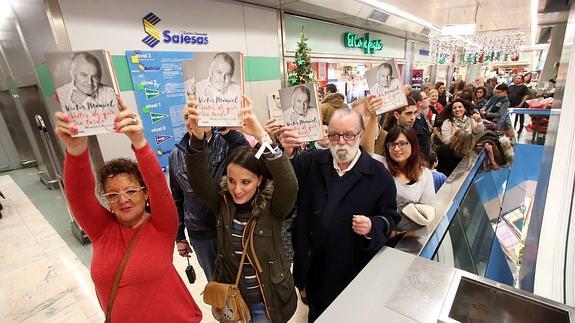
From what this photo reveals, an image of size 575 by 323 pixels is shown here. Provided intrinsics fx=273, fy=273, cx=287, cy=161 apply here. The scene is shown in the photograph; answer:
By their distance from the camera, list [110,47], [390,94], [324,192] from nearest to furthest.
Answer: [324,192] < [390,94] < [110,47]

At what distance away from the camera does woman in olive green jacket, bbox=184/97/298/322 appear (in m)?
1.28

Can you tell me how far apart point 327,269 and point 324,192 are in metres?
0.45

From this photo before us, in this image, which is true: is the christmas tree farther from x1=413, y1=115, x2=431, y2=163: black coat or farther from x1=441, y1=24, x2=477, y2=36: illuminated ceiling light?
x1=441, y1=24, x2=477, y2=36: illuminated ceiling light

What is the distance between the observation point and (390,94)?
1.79 m

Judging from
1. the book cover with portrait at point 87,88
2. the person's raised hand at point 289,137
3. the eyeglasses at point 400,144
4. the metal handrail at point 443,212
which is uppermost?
the book cover with portrait at point 87,88

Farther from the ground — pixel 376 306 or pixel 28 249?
pixel 376 306

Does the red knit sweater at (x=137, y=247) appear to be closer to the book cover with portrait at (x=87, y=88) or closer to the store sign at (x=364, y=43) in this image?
the book cover with portrait at (x=87, y=88)

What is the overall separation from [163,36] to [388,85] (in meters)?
3.08

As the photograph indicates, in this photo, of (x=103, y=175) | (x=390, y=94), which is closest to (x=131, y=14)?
(x=103, y=175)

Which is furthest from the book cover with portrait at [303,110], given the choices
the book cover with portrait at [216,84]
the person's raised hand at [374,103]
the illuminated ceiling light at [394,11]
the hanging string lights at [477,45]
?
the hanging string lights at [477,45]

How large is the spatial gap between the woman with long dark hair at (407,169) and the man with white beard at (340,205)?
0.46 meters

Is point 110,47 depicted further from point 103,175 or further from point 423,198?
point 423,198

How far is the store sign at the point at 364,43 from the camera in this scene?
23.2 ft

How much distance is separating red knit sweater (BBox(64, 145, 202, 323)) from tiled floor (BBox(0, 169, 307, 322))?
1.35m
